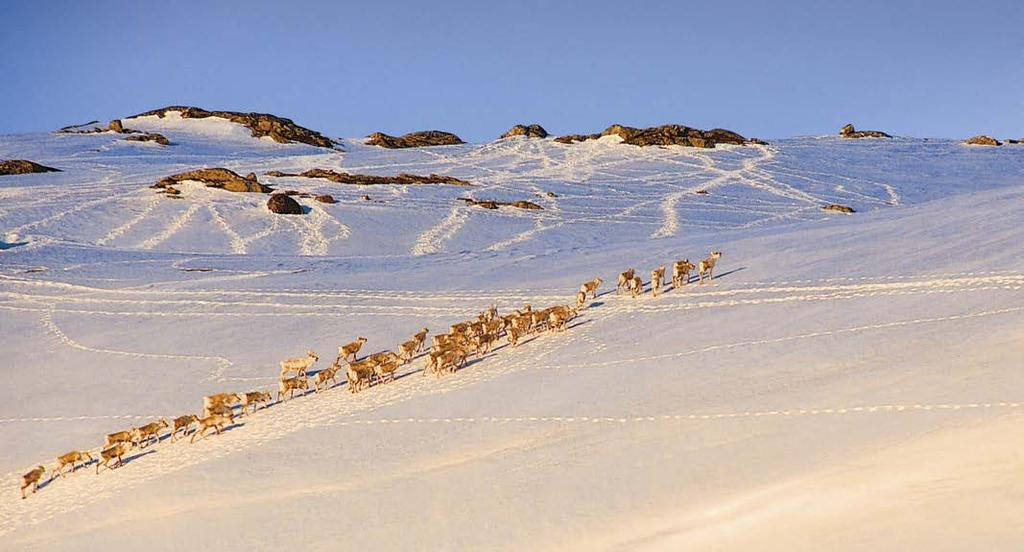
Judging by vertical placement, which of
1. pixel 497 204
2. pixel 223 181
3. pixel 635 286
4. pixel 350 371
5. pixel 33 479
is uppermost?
pixel 223 181

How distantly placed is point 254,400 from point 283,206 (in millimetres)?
33953

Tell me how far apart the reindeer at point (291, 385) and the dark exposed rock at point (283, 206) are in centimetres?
3276

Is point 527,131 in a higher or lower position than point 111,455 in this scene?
higher

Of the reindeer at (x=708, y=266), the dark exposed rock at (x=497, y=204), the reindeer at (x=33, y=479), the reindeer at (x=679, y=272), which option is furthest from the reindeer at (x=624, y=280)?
the dark exposed rock at (x=497, y=204)

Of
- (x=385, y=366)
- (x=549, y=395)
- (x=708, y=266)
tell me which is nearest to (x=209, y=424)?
(x=385, y=366)

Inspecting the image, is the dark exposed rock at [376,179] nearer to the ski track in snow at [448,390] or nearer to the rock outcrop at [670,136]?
the rock outcrop at [670,136]

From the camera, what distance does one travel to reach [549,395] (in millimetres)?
15750

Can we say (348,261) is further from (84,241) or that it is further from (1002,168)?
(1002,168)

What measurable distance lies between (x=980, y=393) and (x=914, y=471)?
11.2 feet

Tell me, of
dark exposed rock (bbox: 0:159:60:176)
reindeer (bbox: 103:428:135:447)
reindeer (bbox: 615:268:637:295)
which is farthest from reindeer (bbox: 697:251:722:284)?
dark exposed rock (bbox: 0:159:60:176)

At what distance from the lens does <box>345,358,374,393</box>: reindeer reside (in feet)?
58.3

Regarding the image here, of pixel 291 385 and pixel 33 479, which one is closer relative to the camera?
pixel 33 479

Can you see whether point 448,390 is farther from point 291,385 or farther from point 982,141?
point 982,141

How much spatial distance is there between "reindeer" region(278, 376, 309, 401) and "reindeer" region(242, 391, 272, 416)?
306 millimetres
